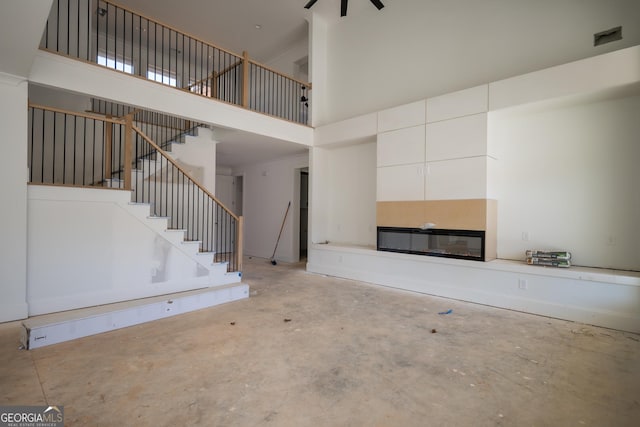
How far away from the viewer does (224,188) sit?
9477mm

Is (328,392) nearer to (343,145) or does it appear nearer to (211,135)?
(343,145)

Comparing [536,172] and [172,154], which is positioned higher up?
[172,154]

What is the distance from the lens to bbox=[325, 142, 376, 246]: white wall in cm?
617

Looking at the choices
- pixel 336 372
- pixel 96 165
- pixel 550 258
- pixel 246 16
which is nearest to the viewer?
pixel 336 372

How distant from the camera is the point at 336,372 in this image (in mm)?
2420

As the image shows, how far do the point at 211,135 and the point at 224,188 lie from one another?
3.36m

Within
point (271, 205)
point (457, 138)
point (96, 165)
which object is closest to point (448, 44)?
point (457, 138)

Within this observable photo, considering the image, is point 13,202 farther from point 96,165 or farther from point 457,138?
point 457,138

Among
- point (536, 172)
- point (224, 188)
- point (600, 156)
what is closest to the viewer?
point (600, 156)

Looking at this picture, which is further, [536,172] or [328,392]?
[536,172]

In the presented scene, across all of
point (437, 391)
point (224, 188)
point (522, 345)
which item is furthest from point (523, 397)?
point (224, 188)

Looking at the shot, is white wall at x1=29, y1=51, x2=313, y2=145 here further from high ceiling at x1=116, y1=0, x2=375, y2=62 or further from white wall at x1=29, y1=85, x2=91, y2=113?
high ceiling at x1=116, y1=0, x2=375, y2=62

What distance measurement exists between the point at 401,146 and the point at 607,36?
2.78 m

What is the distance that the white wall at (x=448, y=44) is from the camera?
3898 mm
